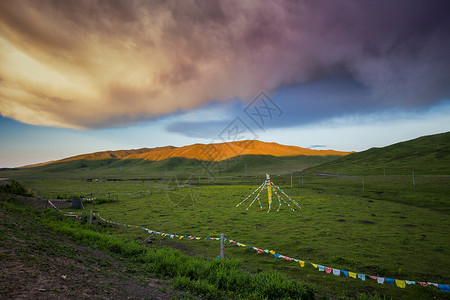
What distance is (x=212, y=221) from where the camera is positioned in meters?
17.0

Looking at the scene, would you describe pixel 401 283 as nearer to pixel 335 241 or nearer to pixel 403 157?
pixel 335 241

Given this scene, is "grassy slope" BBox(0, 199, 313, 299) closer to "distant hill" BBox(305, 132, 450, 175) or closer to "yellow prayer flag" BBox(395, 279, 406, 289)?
"yellow prayer flag" BBox(395, 279, 406, 289)

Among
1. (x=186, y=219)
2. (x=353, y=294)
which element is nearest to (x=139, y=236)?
(x=186, y=219)

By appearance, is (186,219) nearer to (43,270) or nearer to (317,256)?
(317,256)

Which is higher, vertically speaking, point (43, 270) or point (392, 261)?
point (43, 270)

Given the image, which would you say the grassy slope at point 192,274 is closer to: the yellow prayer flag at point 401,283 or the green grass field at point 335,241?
the green grass field at point 335,241

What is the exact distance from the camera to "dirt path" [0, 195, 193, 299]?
486 cm

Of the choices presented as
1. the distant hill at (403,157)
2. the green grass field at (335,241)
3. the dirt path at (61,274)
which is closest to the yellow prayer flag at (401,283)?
the green grass field at (335,241)

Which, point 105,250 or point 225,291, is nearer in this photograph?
point 225,291

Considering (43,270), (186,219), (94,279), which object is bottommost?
(186,219)

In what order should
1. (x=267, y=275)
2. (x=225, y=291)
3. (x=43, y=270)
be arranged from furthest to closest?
(x=267, y=275) → (x=225, y=291) → (x=43, y=270)

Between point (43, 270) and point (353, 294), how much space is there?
8.58 m

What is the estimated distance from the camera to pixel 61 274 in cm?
580

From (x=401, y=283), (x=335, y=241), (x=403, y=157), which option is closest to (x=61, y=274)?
(x=401, y=283)
